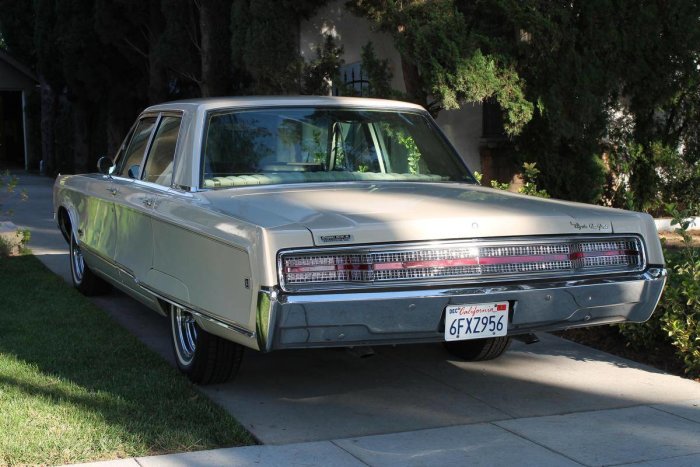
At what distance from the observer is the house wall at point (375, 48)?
518 inches

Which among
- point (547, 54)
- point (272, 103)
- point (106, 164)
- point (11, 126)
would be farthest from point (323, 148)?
point (11, 126)

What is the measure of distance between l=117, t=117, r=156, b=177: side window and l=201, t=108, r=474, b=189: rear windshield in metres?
1.08

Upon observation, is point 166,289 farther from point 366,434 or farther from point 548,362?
point 548,362

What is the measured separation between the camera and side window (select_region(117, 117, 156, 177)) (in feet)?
22.8

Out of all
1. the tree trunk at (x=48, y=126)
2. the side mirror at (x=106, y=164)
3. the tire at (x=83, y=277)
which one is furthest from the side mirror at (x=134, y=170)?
the tree trunk at (x=48, y=126)

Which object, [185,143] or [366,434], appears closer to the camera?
[366,434]

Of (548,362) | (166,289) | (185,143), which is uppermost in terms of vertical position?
(185,143)

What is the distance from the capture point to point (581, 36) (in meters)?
10.6

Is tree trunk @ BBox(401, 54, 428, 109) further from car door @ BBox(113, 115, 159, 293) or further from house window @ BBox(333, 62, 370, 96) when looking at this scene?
car door @ BBox(113, 115, 159, 293)

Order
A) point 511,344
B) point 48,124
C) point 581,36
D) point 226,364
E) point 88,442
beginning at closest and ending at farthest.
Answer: point 88,442 < point 226,364 < point 511,344 < point 581,36 < point 48,124

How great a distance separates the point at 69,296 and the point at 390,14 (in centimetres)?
476

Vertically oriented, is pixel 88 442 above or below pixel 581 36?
below

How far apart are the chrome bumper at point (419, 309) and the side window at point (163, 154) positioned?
→ 1.92 m

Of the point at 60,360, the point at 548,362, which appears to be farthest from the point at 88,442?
the point at 548,362
